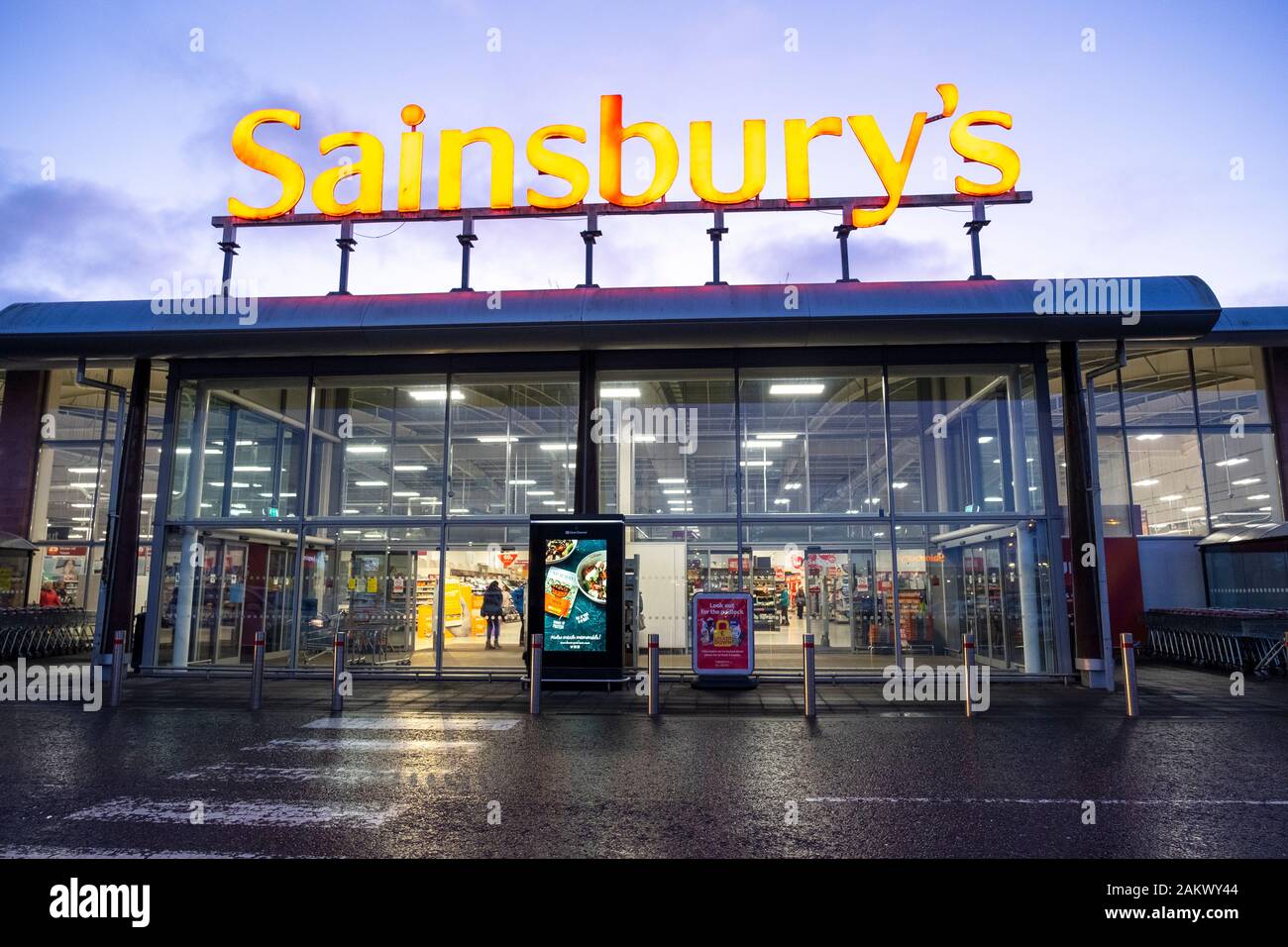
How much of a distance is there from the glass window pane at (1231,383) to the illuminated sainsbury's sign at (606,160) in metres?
10.0

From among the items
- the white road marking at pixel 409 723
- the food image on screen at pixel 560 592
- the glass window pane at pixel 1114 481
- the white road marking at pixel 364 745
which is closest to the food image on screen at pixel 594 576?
the food image on screen at pixel 560 592

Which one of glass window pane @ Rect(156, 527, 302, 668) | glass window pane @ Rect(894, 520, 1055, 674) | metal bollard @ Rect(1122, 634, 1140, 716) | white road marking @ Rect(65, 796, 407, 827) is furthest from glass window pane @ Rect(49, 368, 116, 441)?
metal bollard @ Rect(1122, 634, 1140, 716)

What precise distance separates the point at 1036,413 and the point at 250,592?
1504cm

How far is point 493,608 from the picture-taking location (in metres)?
16.5

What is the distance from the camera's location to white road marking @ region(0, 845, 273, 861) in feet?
15.7

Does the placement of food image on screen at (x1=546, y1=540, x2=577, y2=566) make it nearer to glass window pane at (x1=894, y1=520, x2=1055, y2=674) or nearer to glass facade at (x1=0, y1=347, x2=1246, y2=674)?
glass facade at (x1=0, y1=347, x2=1246, y2=674)

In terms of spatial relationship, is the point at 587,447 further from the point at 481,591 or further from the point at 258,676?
the point at 258,676

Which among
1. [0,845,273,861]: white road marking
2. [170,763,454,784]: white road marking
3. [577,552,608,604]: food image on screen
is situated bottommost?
[170,763,454,784]: white road marking

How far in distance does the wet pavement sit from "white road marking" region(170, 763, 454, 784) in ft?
0.13

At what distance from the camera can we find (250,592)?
51.2ft

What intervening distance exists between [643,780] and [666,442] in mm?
9554

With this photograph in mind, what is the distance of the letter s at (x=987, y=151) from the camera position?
1505 centimetres

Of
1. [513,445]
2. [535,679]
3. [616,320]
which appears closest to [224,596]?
[513,445]
